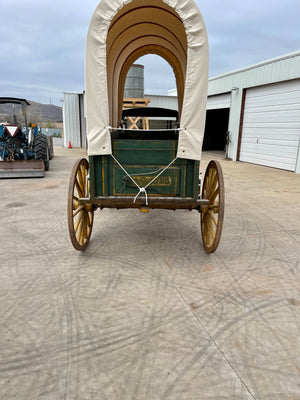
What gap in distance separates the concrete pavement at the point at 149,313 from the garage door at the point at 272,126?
639 centimetres

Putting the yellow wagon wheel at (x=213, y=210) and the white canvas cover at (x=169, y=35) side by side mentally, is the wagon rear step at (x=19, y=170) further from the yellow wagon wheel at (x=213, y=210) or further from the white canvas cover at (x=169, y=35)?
the yellow wagon wheel at (x=213, y=210)

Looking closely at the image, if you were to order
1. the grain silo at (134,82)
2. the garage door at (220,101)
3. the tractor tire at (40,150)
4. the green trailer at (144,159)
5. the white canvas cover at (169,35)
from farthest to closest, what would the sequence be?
the garage door at (220,101) < the grain silo at (134,82) < the tractor tire at (40,150) < the green trailer at (144,159) < the white canvas cover at (169,35)

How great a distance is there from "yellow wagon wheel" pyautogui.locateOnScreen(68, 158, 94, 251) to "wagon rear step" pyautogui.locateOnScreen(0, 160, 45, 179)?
489 centimetres

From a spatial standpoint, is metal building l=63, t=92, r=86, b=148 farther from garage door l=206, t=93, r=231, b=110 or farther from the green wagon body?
the green wagon body

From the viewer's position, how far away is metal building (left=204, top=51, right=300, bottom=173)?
377 inches

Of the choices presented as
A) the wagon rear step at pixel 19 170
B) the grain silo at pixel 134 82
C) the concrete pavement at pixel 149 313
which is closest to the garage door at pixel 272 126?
the grain silo at pixel 134 82

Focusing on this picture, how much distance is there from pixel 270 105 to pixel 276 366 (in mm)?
10602

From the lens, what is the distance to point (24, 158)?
898cm

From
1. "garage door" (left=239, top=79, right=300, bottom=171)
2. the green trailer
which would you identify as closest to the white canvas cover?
the green trailer

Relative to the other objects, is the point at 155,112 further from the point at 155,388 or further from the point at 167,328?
the point at 155,388

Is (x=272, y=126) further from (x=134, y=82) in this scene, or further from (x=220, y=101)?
(x=134, y=82)

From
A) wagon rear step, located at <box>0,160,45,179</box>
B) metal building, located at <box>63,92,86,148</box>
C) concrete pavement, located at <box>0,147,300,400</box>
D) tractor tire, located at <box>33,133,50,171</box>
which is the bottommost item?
concrete pavement, located at <box>0,147,300,400</box>

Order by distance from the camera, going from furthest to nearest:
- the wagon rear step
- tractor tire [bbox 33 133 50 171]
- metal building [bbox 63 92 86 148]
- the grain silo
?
metal building [bbox 63 92 86 148] → the grain silo → tractor tire [bbox 33 133 50 171] → the wagon rear step

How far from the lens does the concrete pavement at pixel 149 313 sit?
5.62ft
